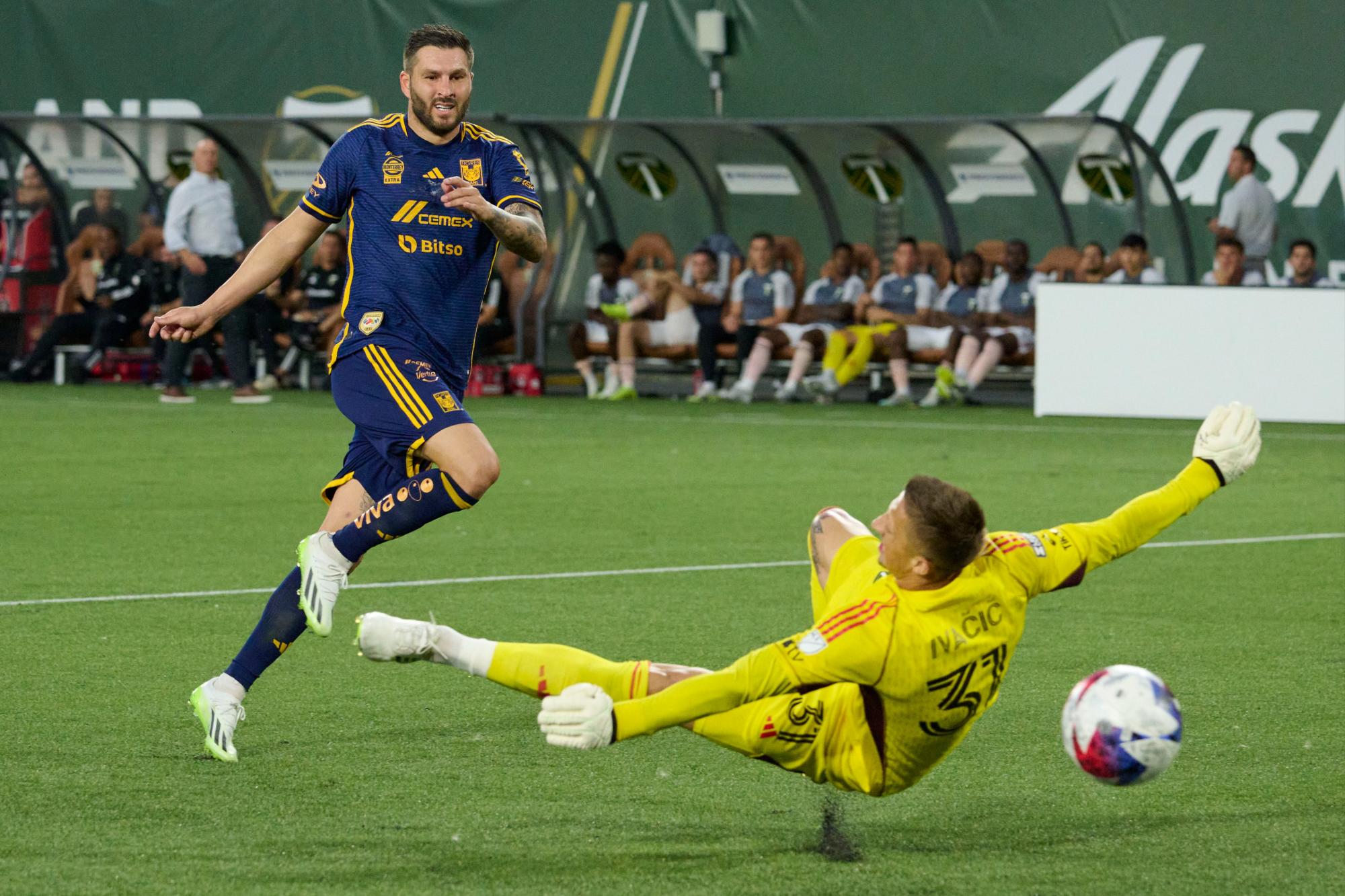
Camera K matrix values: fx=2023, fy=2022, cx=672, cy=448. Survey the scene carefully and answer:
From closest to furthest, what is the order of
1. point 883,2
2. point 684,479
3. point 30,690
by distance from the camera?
point 30,690, point 684,479, point 883,2

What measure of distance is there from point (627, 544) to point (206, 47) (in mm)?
17302

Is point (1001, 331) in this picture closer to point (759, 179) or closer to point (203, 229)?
point (759, 179)

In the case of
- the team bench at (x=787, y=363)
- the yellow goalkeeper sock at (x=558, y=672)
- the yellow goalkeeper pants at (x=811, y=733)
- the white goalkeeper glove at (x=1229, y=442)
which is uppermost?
the white goalkeeper glove at (x=1229, y=442)

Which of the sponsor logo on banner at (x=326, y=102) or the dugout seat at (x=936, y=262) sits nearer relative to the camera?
the dugout seat at (x=936, y=262)

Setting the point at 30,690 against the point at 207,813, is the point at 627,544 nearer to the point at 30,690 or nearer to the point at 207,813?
the point at 30,690

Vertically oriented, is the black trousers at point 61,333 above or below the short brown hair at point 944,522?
below

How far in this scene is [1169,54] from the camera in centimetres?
2064

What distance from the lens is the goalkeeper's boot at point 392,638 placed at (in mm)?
4496

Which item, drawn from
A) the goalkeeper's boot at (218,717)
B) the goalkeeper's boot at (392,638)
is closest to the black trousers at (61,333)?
the goalkeeper's boot at (218,717)

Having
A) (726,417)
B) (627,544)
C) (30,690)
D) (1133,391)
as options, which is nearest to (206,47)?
(726,417)

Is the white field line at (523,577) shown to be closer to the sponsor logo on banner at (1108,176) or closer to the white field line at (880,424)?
the white field line at (880,424)

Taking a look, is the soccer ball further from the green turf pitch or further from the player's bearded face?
the player's bearded face

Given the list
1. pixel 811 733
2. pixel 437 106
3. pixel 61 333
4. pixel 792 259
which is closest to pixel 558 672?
pixel 811 733

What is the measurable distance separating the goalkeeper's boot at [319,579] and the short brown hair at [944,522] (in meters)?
1.74
